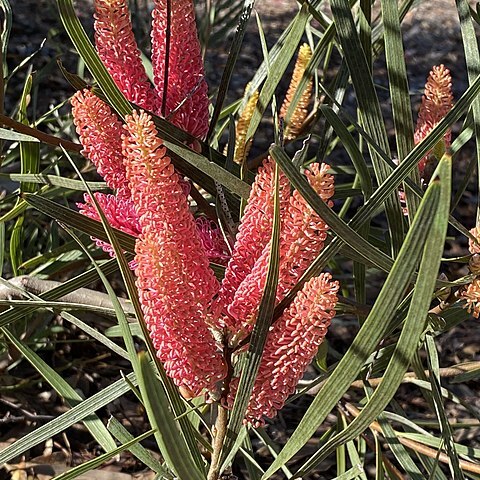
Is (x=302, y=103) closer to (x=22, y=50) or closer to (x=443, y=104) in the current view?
(x=443, y=104)

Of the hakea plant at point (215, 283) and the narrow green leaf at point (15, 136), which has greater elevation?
the narrow green leaf at point (15, 136)

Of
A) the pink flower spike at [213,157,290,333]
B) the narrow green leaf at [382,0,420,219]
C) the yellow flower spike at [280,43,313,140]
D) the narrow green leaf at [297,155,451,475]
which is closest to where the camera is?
the narrow green leaf at [297,155,451,475]

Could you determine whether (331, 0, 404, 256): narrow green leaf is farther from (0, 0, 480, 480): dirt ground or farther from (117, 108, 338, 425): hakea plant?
(0, 0, 480, 480): dirt ground

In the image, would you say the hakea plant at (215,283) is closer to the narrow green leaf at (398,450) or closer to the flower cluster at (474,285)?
the flower cluster at (474,285)

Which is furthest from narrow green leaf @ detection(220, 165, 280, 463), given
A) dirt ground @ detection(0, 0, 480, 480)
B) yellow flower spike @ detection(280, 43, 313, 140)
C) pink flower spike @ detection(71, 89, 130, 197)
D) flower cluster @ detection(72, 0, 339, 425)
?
dirt ground @ detection(0, 0, 480, 480)

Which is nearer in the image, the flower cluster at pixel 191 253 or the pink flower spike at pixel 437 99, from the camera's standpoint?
the flower cluster at pixel 191 253

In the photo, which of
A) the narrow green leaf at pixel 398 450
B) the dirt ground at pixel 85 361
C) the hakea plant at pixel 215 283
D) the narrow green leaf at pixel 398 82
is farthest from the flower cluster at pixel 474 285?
the dirt ground at pixel 85 361

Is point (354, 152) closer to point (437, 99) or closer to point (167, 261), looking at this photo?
point (437, 99)
